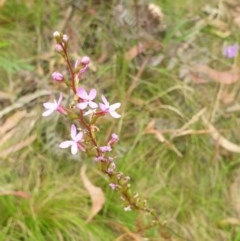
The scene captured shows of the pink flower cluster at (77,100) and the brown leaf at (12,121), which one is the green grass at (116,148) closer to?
the brown leaf at (12,121)

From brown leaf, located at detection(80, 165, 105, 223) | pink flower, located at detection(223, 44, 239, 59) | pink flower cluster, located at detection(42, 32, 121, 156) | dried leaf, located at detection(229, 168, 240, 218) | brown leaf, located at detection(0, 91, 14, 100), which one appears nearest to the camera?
pink flower cluster, located at detection(42, 32, 121, 156)

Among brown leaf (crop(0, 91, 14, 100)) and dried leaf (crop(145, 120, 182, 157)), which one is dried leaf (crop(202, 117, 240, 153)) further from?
brown leaf (crop(0, 91, 14, 100))

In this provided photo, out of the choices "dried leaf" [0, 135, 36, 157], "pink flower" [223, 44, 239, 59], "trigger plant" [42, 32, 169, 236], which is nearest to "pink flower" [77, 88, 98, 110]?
"trigger plant" [42, 32, 169, 236]

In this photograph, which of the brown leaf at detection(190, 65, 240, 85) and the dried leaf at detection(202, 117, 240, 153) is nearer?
the dried leaf at detection(202, 117, 240, 153)

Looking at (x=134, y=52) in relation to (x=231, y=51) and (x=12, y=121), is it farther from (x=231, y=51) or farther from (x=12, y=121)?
(x=12, y=121)

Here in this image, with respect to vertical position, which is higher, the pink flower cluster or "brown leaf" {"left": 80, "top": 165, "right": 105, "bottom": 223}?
the pink flower cluster

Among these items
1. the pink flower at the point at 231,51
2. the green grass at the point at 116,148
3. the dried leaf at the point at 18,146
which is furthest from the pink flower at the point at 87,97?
the pink flower at the point at 231,51

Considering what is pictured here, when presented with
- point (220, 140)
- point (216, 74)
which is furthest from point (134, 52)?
point (220, 140)

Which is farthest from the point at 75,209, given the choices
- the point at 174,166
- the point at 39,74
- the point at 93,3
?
the point at 93,3
